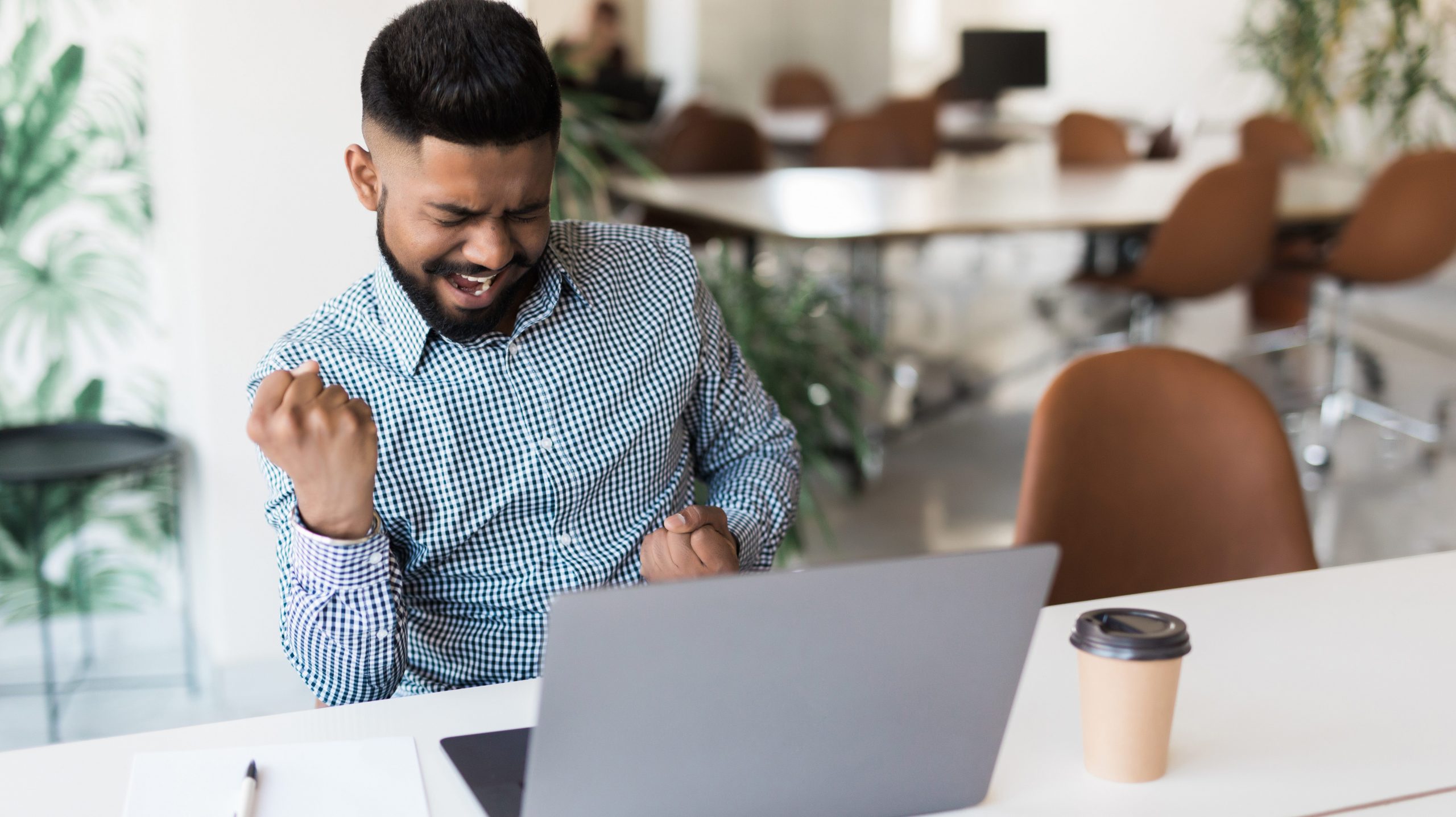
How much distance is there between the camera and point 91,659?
2.66 m

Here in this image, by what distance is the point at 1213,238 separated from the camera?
404 centimetres

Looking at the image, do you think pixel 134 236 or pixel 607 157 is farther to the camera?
pixel 607 157

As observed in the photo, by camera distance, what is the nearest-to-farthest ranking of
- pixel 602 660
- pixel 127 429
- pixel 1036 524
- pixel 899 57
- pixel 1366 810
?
pixel 602 660, pixel 1366 810, pixel 1036 524, pixel 127 429, pixel 899 57

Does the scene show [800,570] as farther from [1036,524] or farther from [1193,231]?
[1193,231]

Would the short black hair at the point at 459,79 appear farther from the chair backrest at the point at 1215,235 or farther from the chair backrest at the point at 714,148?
the chair backrest at the point at 714,148

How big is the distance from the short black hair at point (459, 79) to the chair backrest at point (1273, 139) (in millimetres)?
5047

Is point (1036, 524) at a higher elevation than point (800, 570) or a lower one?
lower

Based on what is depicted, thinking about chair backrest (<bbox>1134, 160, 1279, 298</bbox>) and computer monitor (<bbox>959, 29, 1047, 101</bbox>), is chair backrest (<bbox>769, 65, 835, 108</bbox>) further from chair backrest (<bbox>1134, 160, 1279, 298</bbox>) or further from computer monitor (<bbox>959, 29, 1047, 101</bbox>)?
chair backrest (<bbox>1134, 160, 1279, 298</bbox>)

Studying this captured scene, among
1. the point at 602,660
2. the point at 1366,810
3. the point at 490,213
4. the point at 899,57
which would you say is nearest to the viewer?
the point at 602,660

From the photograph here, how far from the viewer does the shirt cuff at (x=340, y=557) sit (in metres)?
1.15

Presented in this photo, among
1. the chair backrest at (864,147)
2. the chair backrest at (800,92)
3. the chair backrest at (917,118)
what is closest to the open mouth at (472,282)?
the chair backrest at (864,147)

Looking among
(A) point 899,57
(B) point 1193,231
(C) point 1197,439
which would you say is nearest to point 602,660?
(C) point 1197,439

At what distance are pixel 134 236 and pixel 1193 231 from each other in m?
2.90

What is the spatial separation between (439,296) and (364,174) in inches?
5.7
